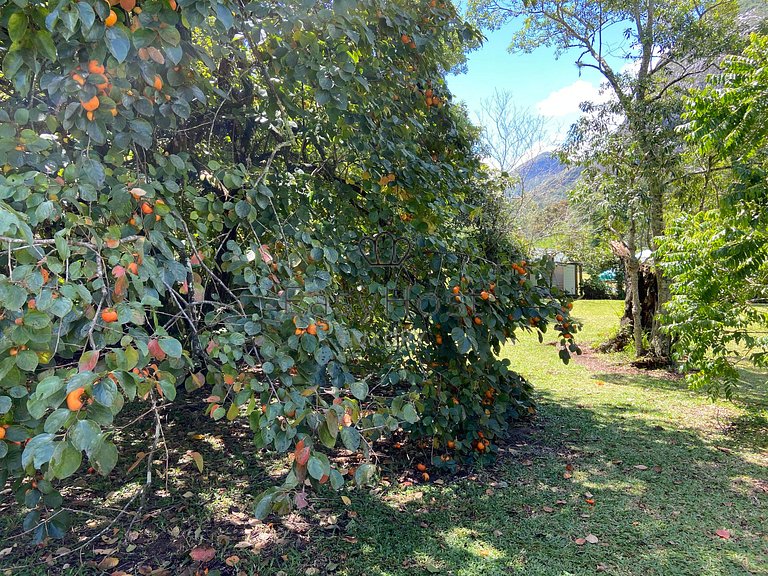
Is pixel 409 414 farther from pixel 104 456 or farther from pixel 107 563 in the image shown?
pixel 107 563

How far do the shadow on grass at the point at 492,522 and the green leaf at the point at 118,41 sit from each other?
223 cm

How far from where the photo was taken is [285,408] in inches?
64.1

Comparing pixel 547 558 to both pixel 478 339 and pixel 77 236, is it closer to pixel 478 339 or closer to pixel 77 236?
pixel 478 339

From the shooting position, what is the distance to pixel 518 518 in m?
2.88

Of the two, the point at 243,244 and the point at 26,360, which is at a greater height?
the point at 243,244

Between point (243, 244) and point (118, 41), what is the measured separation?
4.42 ft

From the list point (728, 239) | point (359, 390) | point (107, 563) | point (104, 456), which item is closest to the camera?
point (104, 456)

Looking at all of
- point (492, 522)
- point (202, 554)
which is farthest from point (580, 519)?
point (202, 554)

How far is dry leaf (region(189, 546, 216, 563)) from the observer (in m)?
2.44

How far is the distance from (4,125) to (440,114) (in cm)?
254

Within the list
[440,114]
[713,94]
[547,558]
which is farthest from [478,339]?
[713,94]

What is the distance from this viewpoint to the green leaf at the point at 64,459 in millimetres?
1012

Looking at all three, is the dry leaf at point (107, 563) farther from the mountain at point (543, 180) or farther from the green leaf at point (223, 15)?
the mountain at point (543, 180)

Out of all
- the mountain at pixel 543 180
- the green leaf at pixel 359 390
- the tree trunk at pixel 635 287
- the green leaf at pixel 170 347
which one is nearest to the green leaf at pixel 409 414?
the green leaf at pixel 359 390
